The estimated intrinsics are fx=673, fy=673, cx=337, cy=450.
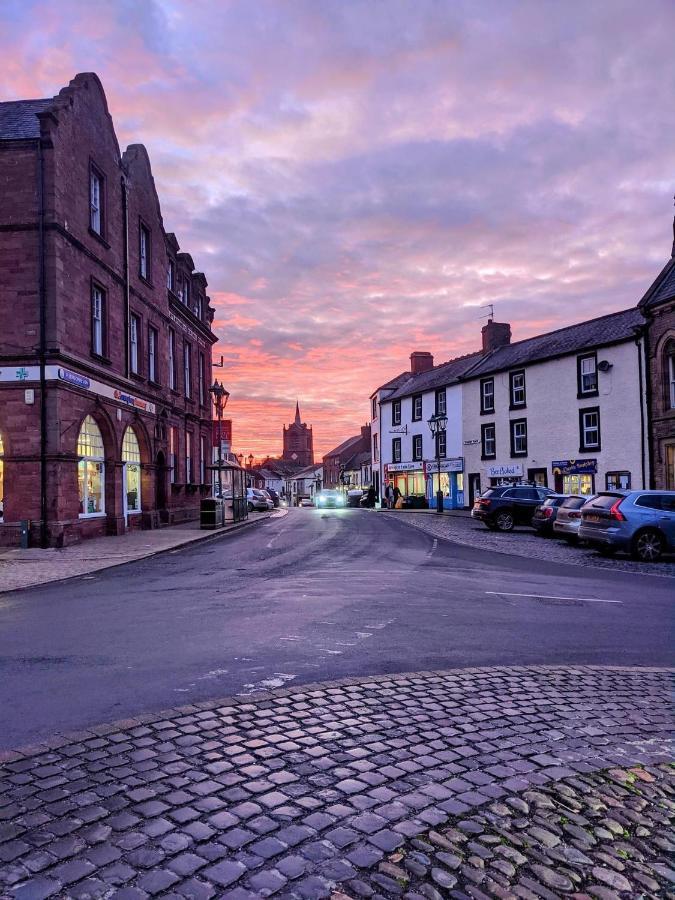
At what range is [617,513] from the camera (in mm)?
16047

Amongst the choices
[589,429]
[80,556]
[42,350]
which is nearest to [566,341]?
[589,429]

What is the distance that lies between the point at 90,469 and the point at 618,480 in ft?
76.8

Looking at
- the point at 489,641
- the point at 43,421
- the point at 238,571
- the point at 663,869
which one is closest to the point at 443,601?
the point at 489,641

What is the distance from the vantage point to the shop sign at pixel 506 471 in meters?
39.7

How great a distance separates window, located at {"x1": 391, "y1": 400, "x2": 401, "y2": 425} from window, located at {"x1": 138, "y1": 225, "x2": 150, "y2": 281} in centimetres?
2973

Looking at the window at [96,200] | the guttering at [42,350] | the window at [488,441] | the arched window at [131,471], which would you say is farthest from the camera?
the window at [488,441]

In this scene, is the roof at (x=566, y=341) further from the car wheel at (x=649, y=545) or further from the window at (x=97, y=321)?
the window at (x=97, y=321)

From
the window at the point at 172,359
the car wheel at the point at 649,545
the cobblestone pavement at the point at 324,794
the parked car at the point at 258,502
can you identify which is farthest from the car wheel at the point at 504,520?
the parked car at the point at 258,502

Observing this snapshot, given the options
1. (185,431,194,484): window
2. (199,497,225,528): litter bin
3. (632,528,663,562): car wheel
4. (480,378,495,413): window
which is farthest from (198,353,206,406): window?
(632,528,663,562): car wheel

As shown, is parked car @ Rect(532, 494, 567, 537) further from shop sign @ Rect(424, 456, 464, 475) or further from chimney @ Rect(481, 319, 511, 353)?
chimney @ Rect(481, 319, 511, 353)

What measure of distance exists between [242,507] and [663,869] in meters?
31.3

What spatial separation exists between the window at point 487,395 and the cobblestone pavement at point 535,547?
15.9m

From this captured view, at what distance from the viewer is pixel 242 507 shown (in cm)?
3347

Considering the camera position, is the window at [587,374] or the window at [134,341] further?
the window at [587,374]
